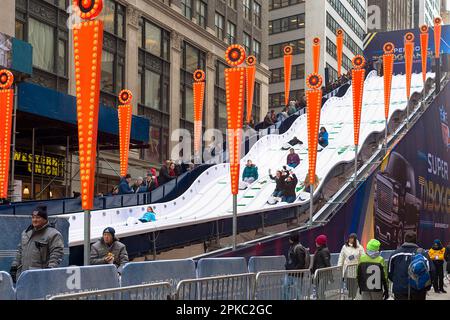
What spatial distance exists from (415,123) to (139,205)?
16888 millimetres

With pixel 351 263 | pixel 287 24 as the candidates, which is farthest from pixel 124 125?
pixel 287 24

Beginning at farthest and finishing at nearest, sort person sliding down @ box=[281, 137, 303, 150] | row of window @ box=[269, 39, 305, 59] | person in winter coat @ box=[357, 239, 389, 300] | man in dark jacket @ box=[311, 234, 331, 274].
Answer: row of window @ box=[269, 39, 305, 59]
person sliding down @ box=[281, 137, 303, 150]
man in dark jacket @ box=[311, 234, 331, 274]
person in winter coat @ box=[357, 239, 389, 300]

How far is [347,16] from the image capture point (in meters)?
99.7

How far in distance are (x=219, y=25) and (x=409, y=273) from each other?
4743 centimetres

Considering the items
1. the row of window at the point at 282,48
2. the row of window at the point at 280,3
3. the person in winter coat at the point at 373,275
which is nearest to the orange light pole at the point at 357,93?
the person in winter coat at the point at 373,275

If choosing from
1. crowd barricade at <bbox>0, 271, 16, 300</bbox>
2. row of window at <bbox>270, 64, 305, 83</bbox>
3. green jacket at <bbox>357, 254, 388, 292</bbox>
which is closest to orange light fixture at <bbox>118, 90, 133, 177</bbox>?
green jacket at <bbox>357, 254, 388, 292</bbox>

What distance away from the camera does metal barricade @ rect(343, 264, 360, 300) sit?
46.0 feet

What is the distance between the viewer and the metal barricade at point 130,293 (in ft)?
21.7

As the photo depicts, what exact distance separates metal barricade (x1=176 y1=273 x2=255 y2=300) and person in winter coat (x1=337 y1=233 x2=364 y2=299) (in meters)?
4.30

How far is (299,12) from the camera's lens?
88.5 meters

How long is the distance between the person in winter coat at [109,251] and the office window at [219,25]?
152ft

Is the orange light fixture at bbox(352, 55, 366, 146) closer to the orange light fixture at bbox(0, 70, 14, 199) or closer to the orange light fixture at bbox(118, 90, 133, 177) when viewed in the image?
the orange light fixture at bbox(118, 90, 133, 177)
